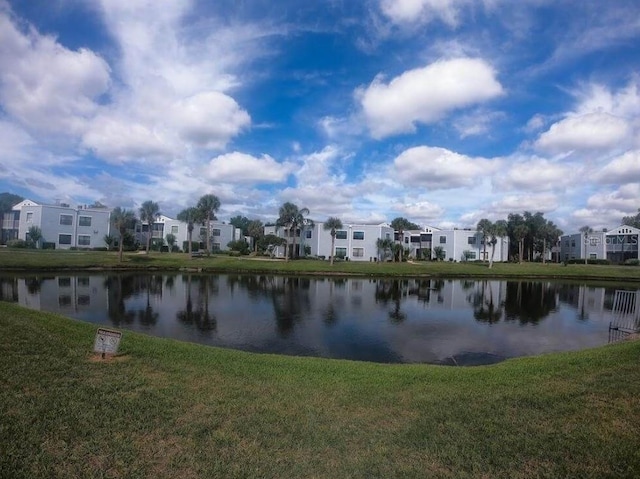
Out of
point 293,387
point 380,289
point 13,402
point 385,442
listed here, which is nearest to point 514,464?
point 385,442

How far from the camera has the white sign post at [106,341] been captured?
33.5 feet

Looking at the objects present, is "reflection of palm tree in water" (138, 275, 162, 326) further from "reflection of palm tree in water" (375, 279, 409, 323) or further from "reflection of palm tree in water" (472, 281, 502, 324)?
"reflection of palm tree in water" (472, 281, 502, 324)

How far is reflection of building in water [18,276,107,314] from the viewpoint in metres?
28.0

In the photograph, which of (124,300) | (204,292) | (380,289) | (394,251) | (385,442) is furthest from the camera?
(394,251)

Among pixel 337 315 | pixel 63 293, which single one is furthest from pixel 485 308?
pixel 63 293

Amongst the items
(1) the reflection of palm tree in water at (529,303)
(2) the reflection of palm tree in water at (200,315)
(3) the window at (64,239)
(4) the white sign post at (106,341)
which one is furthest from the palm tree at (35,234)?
(1) the reflection of palm tree in water at (529,303)

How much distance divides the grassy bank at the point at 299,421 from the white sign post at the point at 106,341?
1.18 ft

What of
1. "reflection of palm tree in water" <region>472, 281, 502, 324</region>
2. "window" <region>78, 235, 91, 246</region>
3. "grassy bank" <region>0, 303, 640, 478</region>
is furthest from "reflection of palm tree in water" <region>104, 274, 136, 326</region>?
Result: "window" <region>78, 235, 91, 246</region>

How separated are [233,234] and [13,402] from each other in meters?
99.6

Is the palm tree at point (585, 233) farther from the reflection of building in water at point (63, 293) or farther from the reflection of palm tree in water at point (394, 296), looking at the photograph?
the reflection of building in water at point (63, 293)

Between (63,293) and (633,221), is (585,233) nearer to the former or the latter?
(633,221)

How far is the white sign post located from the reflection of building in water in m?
18.9

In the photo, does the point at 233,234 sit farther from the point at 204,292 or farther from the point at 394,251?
the point at 204,292

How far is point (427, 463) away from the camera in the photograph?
577 cm
